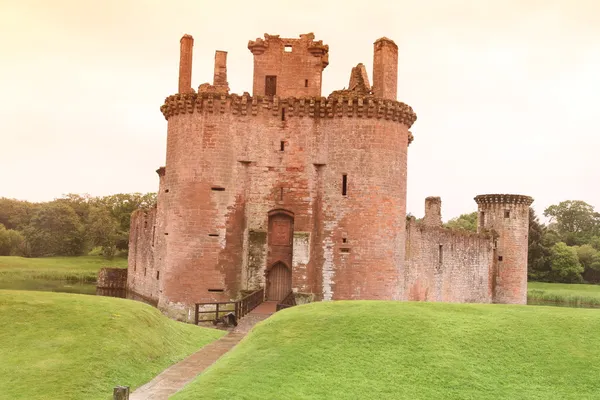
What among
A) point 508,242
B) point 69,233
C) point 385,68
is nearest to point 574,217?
point 508,242

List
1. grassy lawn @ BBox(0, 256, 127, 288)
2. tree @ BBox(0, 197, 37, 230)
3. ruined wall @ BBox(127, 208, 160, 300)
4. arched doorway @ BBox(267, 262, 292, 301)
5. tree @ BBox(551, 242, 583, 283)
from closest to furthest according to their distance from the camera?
1. arched doorway @ BBox(267, 262, 292, 301)
2. ruined wall @ BBox(127, 208, 160, 300)
3. grassy lawn @ BBox(0, 256, 127, 288)
4. tree @ BBox(551, 242, 583, 283)
5. tree @ BBox(0, 197, 37, 230)

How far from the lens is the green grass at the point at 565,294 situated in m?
56.3

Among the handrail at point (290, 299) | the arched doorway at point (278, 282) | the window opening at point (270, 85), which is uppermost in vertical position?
the window opening at point (270, 85)

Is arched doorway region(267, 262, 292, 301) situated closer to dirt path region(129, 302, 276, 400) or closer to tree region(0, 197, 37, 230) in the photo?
dirt path region(129, 302, 276, 400)

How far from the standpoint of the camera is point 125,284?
175ft

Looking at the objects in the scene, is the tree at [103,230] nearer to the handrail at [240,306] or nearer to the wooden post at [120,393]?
the handrail at [240,306]

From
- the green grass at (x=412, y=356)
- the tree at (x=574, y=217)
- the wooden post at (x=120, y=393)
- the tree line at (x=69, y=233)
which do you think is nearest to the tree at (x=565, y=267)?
the tree at (x=574, y=217)

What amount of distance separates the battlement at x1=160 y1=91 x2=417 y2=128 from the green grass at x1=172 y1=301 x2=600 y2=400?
545 inches

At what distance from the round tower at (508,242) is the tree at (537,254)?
95.4 feet

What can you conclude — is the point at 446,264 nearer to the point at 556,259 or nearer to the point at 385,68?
the point at 385,68

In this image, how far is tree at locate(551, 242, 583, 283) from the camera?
72.8 m

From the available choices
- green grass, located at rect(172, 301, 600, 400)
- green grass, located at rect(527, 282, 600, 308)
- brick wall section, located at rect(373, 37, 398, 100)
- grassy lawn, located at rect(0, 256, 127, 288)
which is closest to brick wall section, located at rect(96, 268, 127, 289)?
grassy lawn, located at rect(0, 256, 127, 288)

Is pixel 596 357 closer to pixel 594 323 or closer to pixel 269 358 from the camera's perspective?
pixel 594 323

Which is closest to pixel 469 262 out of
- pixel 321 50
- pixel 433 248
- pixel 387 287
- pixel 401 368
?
pixel 433 248
